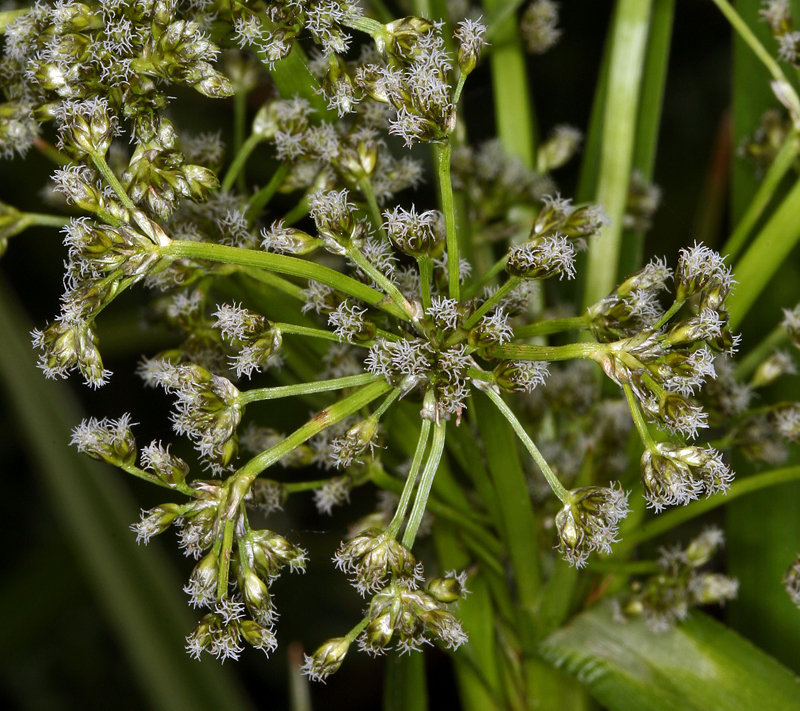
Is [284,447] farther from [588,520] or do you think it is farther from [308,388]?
[588,520]

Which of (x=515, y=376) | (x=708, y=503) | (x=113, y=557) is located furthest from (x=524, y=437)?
(x=113, y=557)

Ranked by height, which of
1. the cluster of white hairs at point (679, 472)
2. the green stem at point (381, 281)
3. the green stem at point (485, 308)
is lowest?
the cluster of white hairs at point (679, 472)

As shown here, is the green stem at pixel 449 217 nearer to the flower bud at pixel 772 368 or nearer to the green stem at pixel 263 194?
the green stem at pixel 263 194

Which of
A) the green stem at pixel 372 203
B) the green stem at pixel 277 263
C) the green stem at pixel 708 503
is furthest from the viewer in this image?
the green stem at pixel 708 503

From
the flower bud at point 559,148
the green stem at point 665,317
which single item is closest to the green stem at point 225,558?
the green stem at point 665,317

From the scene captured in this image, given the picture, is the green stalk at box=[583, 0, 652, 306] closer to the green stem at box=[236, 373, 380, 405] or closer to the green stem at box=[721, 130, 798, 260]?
the green stem at box=[721, 130, 798, 260]

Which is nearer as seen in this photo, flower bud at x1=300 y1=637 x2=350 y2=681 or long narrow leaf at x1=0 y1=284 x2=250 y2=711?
flower bud at x1=300 y1=637 x2=350 y2=681

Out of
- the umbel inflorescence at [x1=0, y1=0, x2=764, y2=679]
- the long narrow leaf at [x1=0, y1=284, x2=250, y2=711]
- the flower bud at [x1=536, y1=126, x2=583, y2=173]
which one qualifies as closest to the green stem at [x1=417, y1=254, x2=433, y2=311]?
the umbel inflorescence at [x1=0, y1=0, x2=764, y2=679]
